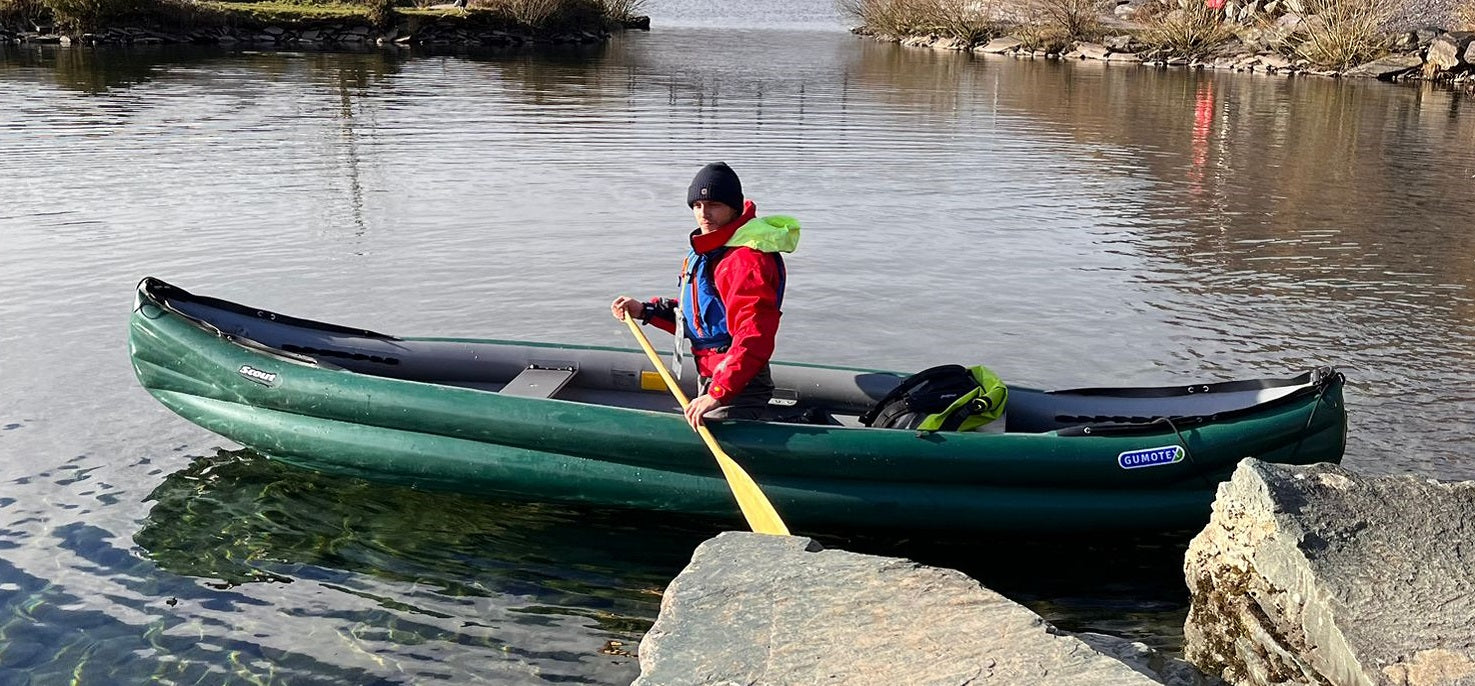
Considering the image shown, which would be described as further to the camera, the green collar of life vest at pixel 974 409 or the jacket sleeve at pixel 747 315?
the green collar of life vest at pixel 974 409

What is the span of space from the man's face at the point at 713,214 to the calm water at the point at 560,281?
142 centimetres

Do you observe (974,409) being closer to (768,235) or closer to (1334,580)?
(768,235)

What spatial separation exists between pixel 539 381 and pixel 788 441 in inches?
63.4

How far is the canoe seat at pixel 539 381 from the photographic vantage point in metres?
6.38

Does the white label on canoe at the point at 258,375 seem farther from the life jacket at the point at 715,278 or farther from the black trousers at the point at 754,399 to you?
the black trousers at the point at 754,399

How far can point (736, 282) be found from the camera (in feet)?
17.9

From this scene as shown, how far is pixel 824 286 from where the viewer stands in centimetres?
1052

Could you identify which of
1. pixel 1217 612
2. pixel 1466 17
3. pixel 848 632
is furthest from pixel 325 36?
pixel 1217 612

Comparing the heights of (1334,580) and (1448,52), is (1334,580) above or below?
below

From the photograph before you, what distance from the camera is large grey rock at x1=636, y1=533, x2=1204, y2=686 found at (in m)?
3.63

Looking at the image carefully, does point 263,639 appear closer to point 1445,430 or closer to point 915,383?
point 915,383

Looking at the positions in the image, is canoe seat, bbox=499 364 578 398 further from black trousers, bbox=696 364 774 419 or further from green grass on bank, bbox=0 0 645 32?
green grass on bank, bbox=0 0 645 32

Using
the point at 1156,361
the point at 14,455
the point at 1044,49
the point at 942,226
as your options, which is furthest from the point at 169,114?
the point at 1044,49

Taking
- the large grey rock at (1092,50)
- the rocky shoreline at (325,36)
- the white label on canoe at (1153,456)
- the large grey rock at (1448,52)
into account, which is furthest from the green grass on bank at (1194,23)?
the white label on canoe at (1153,456)
